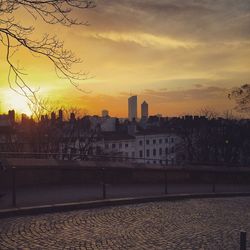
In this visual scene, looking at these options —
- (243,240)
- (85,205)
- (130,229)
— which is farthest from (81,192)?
(243,240)

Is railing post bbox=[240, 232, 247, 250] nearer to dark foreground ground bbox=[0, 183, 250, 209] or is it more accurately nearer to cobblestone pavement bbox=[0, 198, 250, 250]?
cobblestone pavement bbox=[0, 198, 250, 250]

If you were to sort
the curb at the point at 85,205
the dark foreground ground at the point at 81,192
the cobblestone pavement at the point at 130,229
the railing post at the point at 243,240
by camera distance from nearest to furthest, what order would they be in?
the railing post at the point at 243,240 < the cobblestone pavement at the point at 130,229 < the curb at the point at 85,205 < the dark foreground ground at the point at 81,192

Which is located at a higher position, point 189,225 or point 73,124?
point 73,124

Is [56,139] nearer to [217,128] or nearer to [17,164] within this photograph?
[17,164]

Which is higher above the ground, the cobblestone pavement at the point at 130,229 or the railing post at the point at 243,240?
the railing post at the point at 243,240

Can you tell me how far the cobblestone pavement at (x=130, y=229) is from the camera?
8125 millimetres

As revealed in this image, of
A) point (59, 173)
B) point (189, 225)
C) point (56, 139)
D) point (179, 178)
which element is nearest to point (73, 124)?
point (56, 139)

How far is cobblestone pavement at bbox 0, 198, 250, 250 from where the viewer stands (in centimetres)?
812

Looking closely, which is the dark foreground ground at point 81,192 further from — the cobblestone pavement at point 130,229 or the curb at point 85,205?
the cobblestone pavement at point 130,229

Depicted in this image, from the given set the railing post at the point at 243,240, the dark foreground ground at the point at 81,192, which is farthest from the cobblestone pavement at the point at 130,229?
the railing post at the point at 243,240

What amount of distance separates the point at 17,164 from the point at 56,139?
24.0 meters

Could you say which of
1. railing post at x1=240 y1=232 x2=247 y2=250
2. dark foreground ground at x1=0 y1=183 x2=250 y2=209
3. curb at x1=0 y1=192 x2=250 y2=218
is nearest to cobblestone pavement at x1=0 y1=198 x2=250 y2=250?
curb at x1=0 y1=192 x2=250 y2=218

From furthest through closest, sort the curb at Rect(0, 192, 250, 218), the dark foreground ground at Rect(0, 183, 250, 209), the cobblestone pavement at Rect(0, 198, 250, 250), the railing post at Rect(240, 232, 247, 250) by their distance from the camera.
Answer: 1. the dark foreground ground at Rect(0, 183, 250, 209)
2. the curb at Rect(0, 192, 250, 218)
3. the cobblestone pavement at Rect(0, 198, 250, 250)
4. the railing post at Rect(240, 232, 247, 250)

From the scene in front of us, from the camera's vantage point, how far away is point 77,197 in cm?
1326
